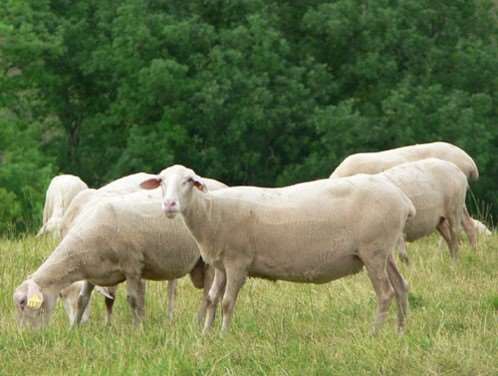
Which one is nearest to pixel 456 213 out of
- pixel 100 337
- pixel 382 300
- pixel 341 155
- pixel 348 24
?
pixel 382 300

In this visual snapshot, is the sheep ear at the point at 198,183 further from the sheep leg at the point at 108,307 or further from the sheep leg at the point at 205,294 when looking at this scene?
the sheep leg at the point at 108,307

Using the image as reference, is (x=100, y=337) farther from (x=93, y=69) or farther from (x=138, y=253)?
(x=93, y=69)

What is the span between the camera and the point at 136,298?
9.37 metres

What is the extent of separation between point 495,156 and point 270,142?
7.14m

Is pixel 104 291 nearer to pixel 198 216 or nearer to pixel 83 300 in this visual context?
pixel 83 300

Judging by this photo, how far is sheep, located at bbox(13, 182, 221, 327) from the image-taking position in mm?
9234

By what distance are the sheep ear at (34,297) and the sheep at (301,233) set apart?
1.19 meters

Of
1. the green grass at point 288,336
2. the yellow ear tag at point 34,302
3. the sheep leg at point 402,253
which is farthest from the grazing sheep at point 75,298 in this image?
the sheep leg at point 402,253

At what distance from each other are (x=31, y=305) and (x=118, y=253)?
88 centimetres

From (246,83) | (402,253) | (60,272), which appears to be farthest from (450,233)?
(246,83)

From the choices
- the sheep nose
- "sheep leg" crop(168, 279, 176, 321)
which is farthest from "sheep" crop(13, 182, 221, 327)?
the sheep nose

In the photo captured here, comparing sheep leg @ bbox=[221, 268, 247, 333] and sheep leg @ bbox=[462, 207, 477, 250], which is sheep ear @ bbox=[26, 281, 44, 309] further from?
sheep leg @ bbox=[462, 207, 477, 250]

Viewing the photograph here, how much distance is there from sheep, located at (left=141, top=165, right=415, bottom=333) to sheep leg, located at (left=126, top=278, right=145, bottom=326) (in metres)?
0.86

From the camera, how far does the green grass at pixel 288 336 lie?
6.90 metres
